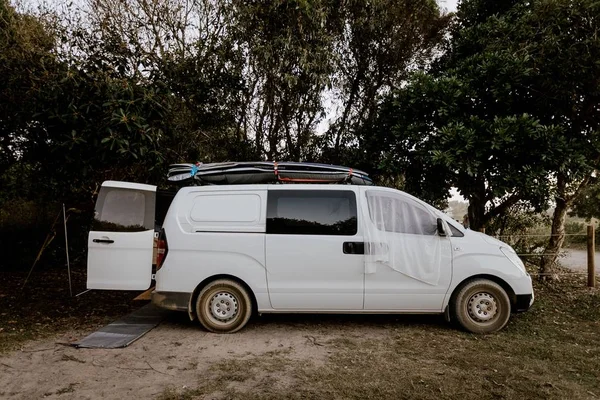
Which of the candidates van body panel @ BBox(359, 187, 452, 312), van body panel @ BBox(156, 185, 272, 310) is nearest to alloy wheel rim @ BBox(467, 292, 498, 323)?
van body panel @ BBox(359, 187, 452, 312)

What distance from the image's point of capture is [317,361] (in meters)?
4.66

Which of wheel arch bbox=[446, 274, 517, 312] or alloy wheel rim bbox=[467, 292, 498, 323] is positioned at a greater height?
wheel arch bbox=[446, 274, 517, 312]

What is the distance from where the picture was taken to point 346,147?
10320 mm

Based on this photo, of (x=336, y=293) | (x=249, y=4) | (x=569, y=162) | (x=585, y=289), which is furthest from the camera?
(x=249, y=4)

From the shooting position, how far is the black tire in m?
5.57

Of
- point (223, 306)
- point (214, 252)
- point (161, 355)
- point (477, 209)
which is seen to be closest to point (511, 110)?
point (477, 209)

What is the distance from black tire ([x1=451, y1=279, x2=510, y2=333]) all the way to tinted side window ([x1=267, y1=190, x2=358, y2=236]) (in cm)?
162

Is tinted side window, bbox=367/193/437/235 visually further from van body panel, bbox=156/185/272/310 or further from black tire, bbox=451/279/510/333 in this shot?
van body panel, bbox=156/185/272/310

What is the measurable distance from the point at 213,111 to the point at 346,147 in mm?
3135

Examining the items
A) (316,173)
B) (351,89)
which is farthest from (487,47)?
(316,173)

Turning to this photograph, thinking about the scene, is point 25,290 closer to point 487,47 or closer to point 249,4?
point 249,4

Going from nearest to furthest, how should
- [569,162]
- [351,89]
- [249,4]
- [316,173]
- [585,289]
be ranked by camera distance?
A: [316,173] → [569,162] → [585,289] → [249,4] → [351,89]

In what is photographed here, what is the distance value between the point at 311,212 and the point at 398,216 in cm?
112

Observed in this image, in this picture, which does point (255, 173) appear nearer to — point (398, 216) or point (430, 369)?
point (398, 216)
